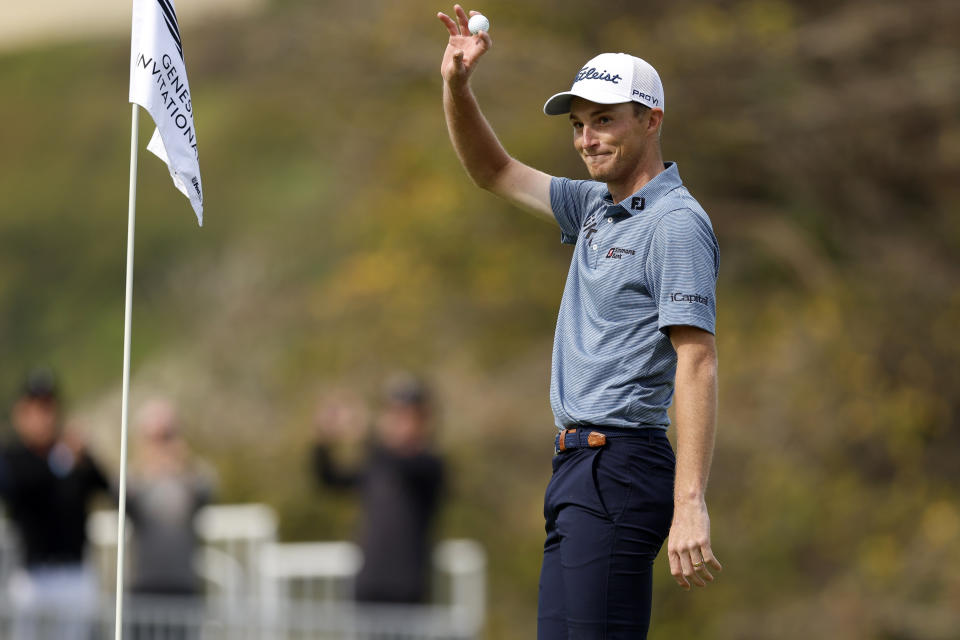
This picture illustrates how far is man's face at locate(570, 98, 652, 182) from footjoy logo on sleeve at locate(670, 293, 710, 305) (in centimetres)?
46

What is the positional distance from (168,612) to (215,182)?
24.6m

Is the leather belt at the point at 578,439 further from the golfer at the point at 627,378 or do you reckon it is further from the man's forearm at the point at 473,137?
the man's forearm at the point at 473,137

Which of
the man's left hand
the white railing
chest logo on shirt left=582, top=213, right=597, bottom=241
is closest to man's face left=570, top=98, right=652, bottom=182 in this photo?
chest logo on shirt left=582, top=213, right=597, bottom=241

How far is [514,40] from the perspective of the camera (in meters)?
16.0

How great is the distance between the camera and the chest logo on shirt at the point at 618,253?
168 inches

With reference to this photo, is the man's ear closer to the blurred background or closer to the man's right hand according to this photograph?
the man's right hand

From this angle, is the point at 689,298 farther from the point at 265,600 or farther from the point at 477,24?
the point at 265,600

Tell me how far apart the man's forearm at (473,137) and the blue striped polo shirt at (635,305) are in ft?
1.72

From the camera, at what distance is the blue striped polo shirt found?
4.12 metres

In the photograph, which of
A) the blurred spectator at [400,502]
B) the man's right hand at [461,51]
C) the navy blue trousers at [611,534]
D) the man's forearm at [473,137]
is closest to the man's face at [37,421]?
the blurred spectator at [400,502]

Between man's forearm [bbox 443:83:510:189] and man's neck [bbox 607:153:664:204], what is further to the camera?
man's forearm [bbox 443:83:510:189]

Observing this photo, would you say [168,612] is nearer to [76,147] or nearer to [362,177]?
[362,177]

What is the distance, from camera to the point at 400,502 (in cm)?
1047

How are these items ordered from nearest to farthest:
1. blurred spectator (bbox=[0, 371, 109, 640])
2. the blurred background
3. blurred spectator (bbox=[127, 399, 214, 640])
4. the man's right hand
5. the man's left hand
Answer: the man's left hand, the man's right hand, blurred spectator (bbox=[0, 371, 109, 640]), blurred spectator (bbox=[127, 399, 214, 640]), the blurred background
